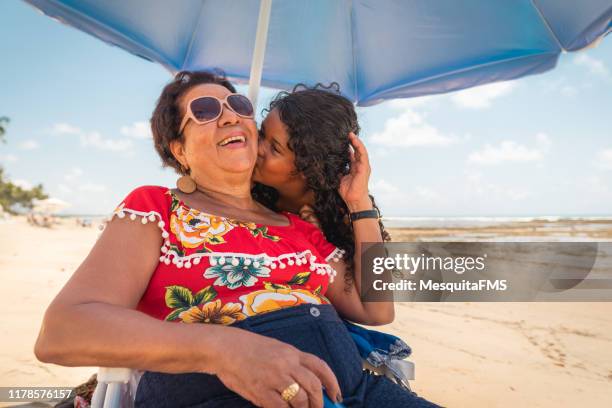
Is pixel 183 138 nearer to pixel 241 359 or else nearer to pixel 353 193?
pixel 353 193

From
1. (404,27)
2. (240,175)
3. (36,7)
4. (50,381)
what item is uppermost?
(404,27)

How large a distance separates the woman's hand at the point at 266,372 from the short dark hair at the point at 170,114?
128 centimetres

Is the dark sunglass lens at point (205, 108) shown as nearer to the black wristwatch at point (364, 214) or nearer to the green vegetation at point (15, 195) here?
the black wristwatch at point (364, 214)

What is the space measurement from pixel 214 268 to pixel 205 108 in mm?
817

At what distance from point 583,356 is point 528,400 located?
1.56 metres

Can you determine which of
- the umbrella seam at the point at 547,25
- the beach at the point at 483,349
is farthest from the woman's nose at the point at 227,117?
the beach at the point at 483,349

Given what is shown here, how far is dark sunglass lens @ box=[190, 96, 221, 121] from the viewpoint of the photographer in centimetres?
205

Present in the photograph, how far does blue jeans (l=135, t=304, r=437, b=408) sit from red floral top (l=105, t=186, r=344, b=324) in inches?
3.0

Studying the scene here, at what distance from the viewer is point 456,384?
3.83 m

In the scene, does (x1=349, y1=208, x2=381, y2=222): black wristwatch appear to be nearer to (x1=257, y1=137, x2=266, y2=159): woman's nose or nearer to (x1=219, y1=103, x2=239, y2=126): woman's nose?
(x1=257, y1=137, x2=266, y2=159): woman's nose

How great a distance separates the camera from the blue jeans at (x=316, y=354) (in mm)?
1371

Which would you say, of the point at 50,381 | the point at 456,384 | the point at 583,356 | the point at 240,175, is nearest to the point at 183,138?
the point at 240,175

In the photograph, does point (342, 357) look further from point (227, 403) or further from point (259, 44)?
point (259, 44)
